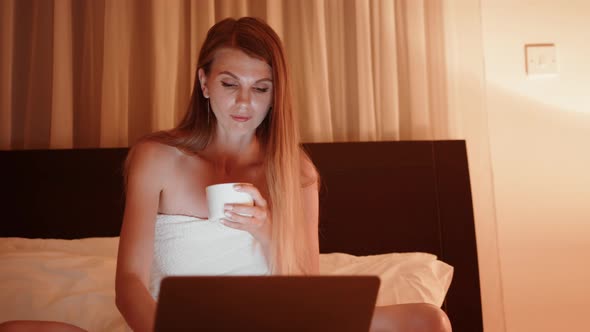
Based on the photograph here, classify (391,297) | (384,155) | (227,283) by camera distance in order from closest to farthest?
(227,283), (391,297), (384,155)

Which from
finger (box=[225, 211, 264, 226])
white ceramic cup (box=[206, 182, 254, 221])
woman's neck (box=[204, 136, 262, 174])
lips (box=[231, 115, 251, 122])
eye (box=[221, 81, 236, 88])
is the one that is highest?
eye (box=[221, 81, 236, 88])

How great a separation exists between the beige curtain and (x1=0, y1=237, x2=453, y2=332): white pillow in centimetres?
53

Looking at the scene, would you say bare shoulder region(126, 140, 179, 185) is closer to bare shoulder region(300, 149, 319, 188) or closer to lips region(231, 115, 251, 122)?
lips region(231, 115, 251, 122)

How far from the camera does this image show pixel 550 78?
2646 millimetres

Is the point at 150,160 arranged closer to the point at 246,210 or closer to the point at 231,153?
the point at 231,153

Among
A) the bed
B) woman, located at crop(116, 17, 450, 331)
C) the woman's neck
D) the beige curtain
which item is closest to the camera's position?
woman, located at crop(116, 17, 450, 331)

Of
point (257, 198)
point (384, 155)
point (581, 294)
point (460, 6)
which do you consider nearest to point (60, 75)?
point (384, 155)

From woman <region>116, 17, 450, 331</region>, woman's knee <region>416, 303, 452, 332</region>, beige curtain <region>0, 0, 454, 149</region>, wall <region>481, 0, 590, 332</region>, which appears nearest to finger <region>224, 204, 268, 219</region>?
woman <region>116, 17, 450, 331</region>

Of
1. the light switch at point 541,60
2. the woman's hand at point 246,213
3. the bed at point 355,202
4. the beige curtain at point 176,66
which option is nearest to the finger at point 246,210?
the woman's hand at point 246,213

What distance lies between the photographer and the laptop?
2.86ft

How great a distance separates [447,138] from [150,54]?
47.7 inches

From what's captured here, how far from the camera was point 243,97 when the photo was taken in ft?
5.29

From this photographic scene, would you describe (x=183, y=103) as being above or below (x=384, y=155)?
above

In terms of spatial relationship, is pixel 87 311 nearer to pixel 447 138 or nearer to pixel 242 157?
pixel 242 157
